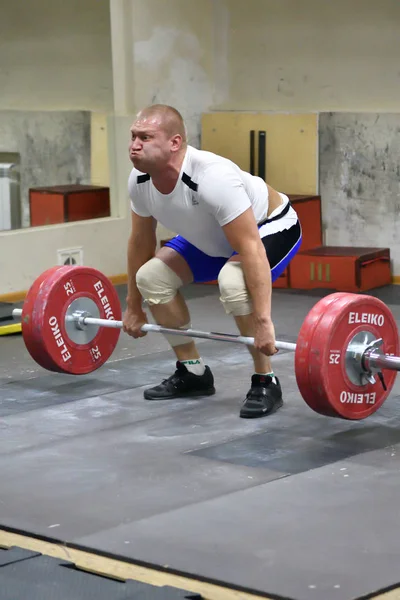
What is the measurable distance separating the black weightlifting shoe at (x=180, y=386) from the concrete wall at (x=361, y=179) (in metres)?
2.95

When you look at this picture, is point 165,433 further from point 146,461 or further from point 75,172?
point 75,172

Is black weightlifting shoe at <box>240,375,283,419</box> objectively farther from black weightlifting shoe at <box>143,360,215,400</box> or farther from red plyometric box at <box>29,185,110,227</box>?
red plyometric box at <box>29,185,110,227</box>

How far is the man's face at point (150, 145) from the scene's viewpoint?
3.73 metres

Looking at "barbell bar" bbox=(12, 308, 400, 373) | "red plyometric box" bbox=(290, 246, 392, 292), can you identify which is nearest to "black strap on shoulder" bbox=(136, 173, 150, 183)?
"barbell bar" bbox=(12, 308, 400, 373)

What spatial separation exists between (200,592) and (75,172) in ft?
15.6

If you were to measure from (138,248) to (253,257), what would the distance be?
0.59 metres

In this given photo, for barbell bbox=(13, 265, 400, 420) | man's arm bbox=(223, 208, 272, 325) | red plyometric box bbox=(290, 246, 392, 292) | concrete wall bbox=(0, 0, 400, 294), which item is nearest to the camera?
barbell bbox=(13, 265, 400, 420)

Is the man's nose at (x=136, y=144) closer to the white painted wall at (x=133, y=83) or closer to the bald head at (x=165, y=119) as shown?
the bald head at (x=165, y=119)

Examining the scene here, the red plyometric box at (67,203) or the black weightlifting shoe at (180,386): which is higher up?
the red plyometric box at (67,203)

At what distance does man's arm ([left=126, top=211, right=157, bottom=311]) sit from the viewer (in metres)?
4.05

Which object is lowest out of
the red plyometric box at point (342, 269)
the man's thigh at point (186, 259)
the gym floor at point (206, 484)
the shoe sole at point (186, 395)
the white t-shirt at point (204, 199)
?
the gym floor at point (206, 484)

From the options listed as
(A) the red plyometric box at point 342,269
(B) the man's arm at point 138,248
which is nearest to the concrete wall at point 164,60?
(A) the red plyometric box at point 342,269

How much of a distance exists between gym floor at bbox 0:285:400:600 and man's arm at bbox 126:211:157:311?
15.2 inches

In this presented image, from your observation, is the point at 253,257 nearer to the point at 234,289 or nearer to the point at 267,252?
the point at 234,289
